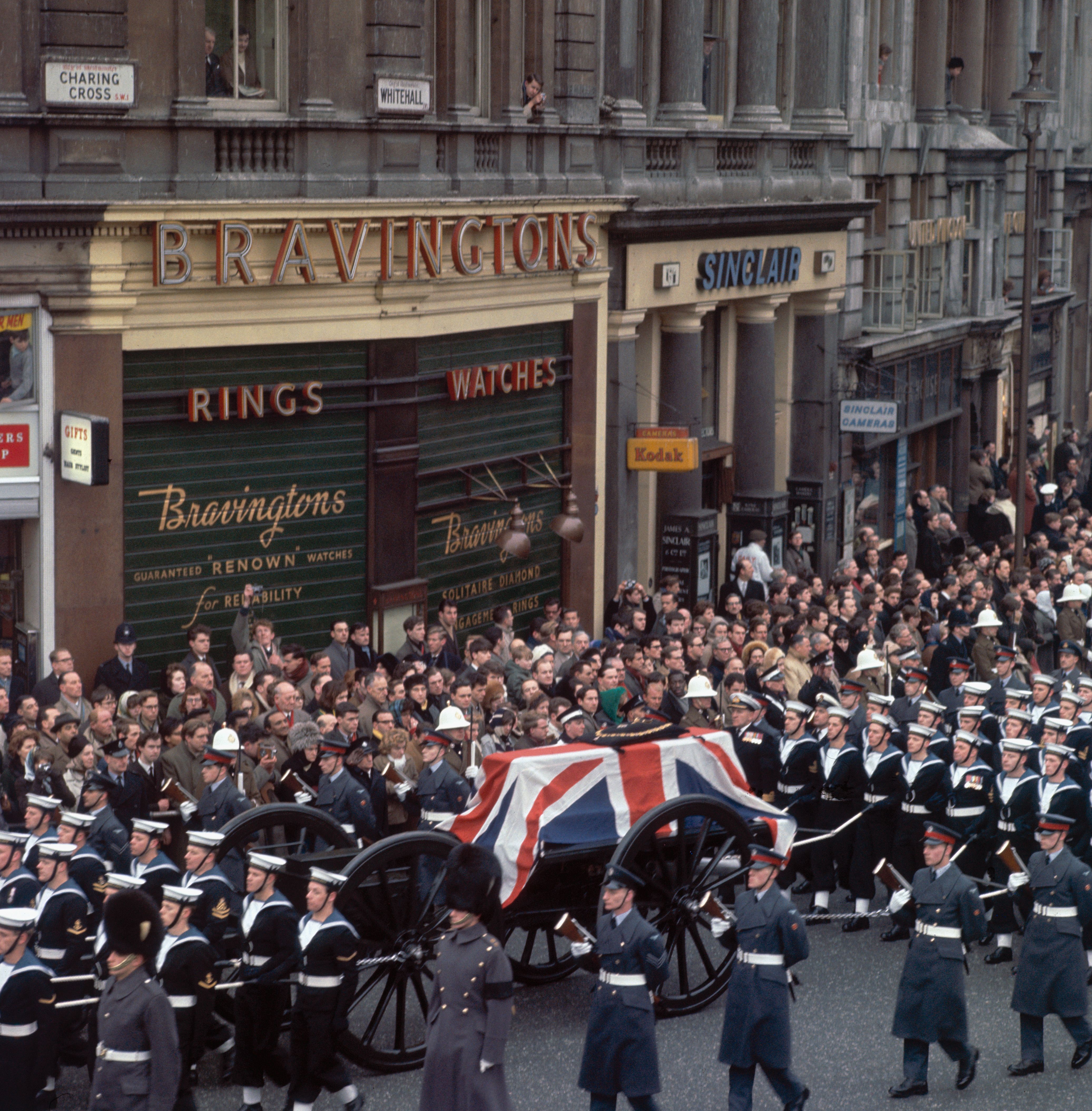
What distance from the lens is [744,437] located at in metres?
28.6

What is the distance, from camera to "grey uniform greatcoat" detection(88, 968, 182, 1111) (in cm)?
958

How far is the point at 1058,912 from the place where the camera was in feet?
41.1

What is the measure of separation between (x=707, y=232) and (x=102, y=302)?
34.6ft

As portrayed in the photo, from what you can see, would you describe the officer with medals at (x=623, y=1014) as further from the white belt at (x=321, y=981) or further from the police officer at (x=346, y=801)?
the police officer at (x=346, y=801)

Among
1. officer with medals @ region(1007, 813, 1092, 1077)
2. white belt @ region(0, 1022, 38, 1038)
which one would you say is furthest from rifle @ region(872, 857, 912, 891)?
white belt @ region(0, 1022, 38, 1038)

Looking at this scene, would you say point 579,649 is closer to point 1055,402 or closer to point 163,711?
point 163,711

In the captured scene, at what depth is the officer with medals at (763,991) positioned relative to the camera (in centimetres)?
1138

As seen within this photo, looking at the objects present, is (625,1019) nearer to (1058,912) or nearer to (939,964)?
(939,964)

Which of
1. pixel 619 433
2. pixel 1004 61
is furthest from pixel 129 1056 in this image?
pixel 1004 61

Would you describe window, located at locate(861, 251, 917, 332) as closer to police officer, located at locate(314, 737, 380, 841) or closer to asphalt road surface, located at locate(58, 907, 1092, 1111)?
asphalt road surface, located at locate(58, 907, 1092, 1111)

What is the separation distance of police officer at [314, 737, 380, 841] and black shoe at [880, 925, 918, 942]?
4.09 meters

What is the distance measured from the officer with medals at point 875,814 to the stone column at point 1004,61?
24.8 m

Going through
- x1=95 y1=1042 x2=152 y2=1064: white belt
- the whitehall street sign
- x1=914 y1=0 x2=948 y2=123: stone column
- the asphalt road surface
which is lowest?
the asphalt road surface

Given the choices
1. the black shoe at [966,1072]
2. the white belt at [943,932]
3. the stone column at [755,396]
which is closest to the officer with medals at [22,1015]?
the white belt at [943,932]
